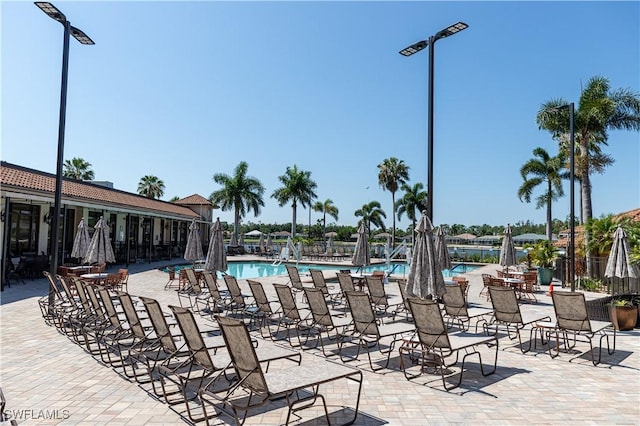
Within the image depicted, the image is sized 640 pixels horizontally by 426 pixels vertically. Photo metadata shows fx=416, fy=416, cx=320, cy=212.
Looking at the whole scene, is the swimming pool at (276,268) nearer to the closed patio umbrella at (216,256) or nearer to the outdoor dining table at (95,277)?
the closed patio umbrella at (216,256)

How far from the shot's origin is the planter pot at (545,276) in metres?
16.3

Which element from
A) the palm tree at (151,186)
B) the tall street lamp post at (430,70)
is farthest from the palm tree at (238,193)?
the tall street lamp post at (430,70)

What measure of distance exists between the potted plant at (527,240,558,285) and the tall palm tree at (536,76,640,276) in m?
4.38

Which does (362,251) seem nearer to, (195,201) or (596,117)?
(596,117)

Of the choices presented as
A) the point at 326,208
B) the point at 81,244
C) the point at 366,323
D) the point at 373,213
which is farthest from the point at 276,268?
the point at 326,208

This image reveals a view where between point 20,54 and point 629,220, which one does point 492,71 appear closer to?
point 629,220

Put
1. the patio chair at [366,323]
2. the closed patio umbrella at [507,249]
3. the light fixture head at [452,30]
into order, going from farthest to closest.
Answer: the closed patio umbrella at [507,249]
the light fixture head at [452,30]
the patio chair at [366,323]

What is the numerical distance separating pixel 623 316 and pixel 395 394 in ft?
20.5

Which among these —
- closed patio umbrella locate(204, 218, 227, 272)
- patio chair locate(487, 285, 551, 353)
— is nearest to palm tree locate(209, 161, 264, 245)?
closed patio umbrella locate(204, 218, 227, 272)

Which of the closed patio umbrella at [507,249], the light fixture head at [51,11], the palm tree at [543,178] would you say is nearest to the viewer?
the light fixture head at [51,11]

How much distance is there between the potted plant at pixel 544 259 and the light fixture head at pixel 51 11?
17.3m

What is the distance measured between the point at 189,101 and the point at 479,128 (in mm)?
13687

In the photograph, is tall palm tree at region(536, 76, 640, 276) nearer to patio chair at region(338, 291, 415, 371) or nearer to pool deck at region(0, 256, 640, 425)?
pool deck at region(0, 256, 640, 425)

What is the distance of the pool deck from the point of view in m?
3.90
